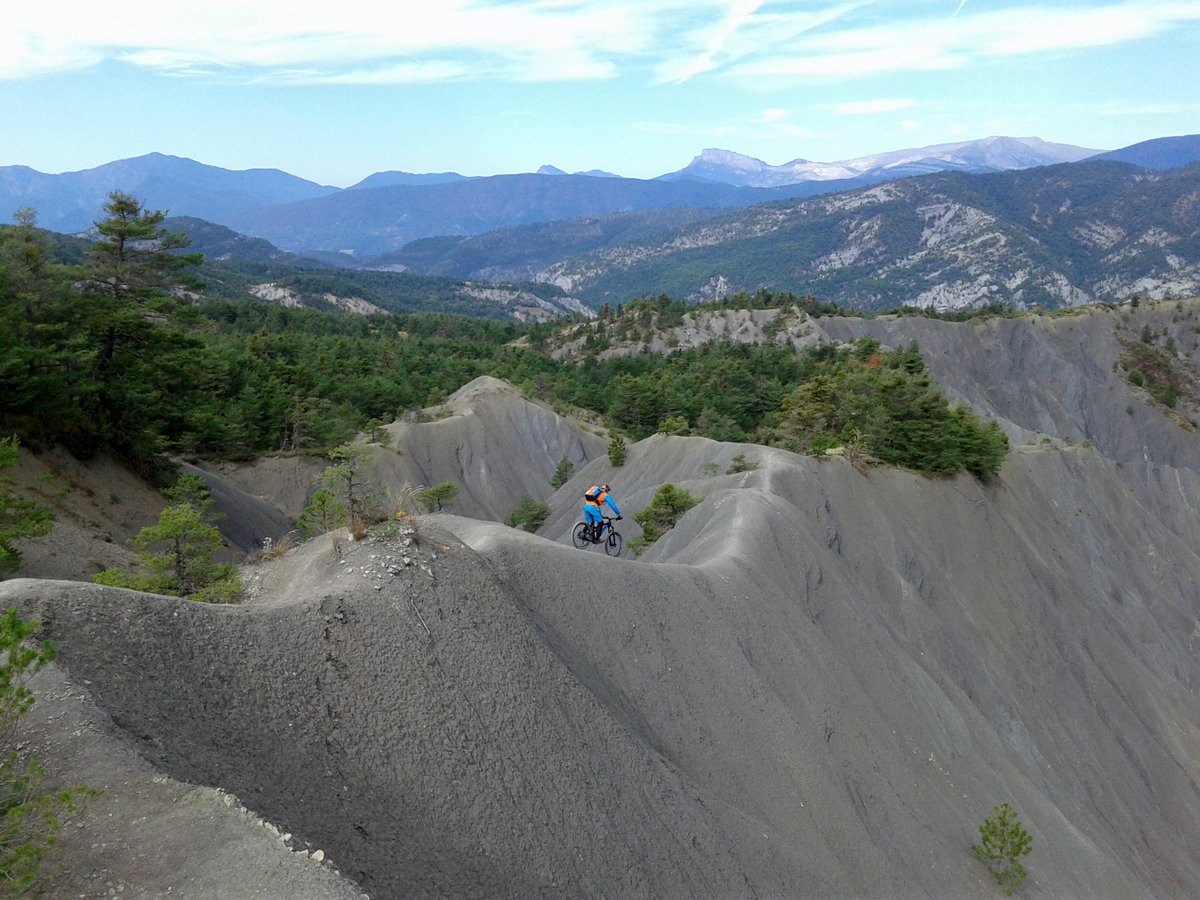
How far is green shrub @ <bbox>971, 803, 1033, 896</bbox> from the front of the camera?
660 inches

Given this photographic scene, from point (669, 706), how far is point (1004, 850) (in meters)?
8.17

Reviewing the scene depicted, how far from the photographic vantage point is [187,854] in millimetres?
6891

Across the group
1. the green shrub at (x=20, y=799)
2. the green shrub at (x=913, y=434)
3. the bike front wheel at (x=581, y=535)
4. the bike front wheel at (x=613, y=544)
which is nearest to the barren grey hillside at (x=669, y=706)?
the green shrub at (x=20, y=799)

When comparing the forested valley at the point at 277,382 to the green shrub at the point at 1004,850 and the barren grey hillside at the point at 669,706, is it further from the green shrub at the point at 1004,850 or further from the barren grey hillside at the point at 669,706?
the green shrub at the point at 1004,850

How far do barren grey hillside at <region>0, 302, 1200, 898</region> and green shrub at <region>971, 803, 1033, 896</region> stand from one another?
1.33 ft

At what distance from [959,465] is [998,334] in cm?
6955

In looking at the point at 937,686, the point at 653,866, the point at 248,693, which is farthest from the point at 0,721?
the point at 937,686

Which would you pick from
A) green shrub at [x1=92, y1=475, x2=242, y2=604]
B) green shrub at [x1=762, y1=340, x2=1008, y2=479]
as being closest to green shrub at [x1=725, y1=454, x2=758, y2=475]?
green shrub at [x1=762, y1=340, x2=1008, y2=479]

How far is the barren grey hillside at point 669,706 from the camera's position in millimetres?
8961

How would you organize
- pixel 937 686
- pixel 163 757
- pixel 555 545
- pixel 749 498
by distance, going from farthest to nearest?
pixel 749 498 → pixel 937 686 → pixel 555 545 → pixel 163 757

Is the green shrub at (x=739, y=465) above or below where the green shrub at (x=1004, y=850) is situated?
above

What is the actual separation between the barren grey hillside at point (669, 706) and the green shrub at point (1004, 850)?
0.41 m

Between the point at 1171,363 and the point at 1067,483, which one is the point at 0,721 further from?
the point at 1171,363

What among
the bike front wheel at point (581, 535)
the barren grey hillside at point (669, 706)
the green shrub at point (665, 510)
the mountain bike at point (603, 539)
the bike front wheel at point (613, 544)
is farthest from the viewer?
the green shrub at point (665, 510)
